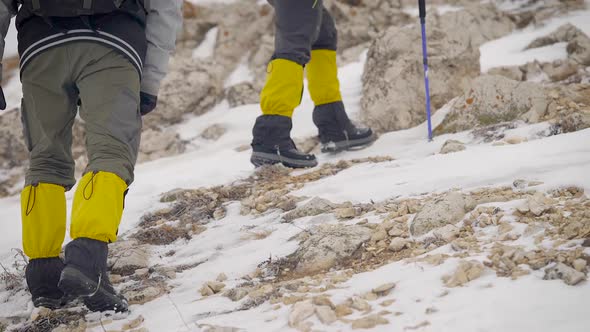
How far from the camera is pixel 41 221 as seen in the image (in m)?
2.66

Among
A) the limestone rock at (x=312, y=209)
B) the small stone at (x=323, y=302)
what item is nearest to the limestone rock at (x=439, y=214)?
the limestone rock at (x=312, y=209)

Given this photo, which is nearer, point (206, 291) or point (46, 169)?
point (206, 291)

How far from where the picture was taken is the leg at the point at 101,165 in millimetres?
2357

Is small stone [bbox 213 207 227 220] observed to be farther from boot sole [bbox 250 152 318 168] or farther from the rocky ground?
boot sole [bbox 250 152 318 168]

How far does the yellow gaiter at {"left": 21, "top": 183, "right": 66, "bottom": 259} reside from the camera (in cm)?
265

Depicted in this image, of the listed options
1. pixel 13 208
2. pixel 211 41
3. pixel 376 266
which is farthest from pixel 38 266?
pixel 211 41

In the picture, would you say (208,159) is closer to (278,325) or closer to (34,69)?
(34,69)

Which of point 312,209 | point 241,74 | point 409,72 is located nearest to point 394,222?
point 312,209

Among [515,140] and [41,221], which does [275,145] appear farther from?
[41,221]

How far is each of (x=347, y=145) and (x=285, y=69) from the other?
106cm

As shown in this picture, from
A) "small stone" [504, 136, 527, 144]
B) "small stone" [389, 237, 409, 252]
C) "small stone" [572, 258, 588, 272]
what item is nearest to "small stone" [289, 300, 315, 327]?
"small stone" [389, 237, 409, 252]

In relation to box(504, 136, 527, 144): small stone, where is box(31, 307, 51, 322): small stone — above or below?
below

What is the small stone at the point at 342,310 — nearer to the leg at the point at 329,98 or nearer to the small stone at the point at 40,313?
the small stone at the point at 40,313

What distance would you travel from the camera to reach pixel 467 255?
2.30m
